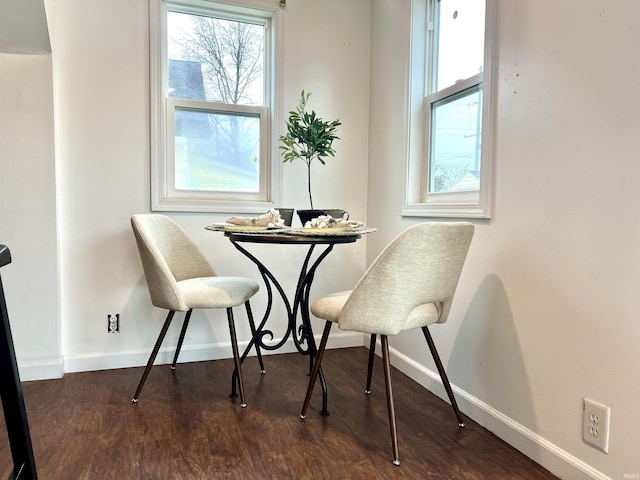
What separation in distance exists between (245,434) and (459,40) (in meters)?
2.09

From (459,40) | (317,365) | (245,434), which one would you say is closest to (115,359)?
(245,434)

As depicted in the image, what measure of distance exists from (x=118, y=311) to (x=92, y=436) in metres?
0.87

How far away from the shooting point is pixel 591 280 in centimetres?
129

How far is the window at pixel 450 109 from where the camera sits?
5.76 feet

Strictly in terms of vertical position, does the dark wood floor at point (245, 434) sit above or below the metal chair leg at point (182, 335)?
below

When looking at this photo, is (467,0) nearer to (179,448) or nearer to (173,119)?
(173,119)

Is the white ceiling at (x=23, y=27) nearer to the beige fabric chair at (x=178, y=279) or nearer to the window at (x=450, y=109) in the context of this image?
the beige fabric chair at (x=178, y=279)

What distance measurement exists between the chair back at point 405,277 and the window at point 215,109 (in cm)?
127

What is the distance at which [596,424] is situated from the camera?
1277 millimetres

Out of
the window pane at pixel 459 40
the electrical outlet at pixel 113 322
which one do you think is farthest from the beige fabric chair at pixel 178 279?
the window pane at pixel 459 40

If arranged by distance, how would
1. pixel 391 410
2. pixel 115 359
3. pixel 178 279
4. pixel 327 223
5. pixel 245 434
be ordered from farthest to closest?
pixel 115 359
pixel 178 279
pixel 327 223
pixel 245 434
pixel 391 410

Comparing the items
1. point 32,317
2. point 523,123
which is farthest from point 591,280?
point 32,317

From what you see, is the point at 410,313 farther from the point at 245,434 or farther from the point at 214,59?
the point at 214,59

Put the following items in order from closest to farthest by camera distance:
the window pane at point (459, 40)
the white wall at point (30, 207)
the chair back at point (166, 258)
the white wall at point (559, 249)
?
the white wall at point (559, 249)
the chair back at point (166, 258)
the window pane at point (459, 40)
the white wall at point (30, 207)
